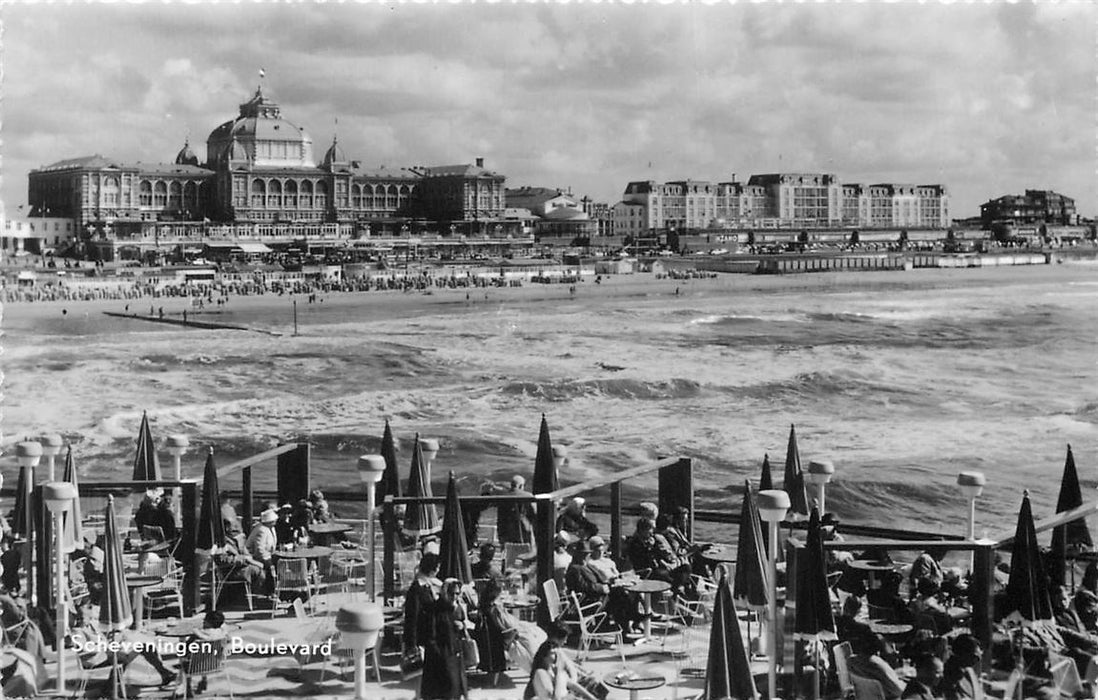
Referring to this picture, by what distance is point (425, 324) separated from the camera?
29656 mm

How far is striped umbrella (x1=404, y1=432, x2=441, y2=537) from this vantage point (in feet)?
27.6

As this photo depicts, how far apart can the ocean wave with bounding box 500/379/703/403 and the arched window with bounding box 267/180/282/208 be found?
50.0 metres

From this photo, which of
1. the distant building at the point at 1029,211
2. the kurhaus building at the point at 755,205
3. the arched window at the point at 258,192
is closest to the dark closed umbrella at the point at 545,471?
the arched window at the point at 258,192

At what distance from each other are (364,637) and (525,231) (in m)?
67.4

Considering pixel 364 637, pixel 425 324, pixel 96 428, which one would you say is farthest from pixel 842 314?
pixel 364 637

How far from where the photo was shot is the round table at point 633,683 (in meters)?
5.79

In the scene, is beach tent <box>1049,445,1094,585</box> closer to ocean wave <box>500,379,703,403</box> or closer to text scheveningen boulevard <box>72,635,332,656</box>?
text scheveningen boulevard <box>72,635,332,656</box>

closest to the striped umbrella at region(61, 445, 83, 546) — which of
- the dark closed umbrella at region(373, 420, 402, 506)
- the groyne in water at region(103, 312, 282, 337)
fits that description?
the dark closed umbrella at region(373, 420, 402, 506)

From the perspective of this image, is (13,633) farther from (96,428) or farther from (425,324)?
(425,324)

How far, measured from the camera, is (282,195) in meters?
67.9

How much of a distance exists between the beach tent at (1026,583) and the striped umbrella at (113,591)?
167 inches

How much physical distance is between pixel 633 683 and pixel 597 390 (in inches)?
558

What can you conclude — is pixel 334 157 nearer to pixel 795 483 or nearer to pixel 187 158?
pixel 187 158

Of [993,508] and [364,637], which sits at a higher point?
[364,637]
